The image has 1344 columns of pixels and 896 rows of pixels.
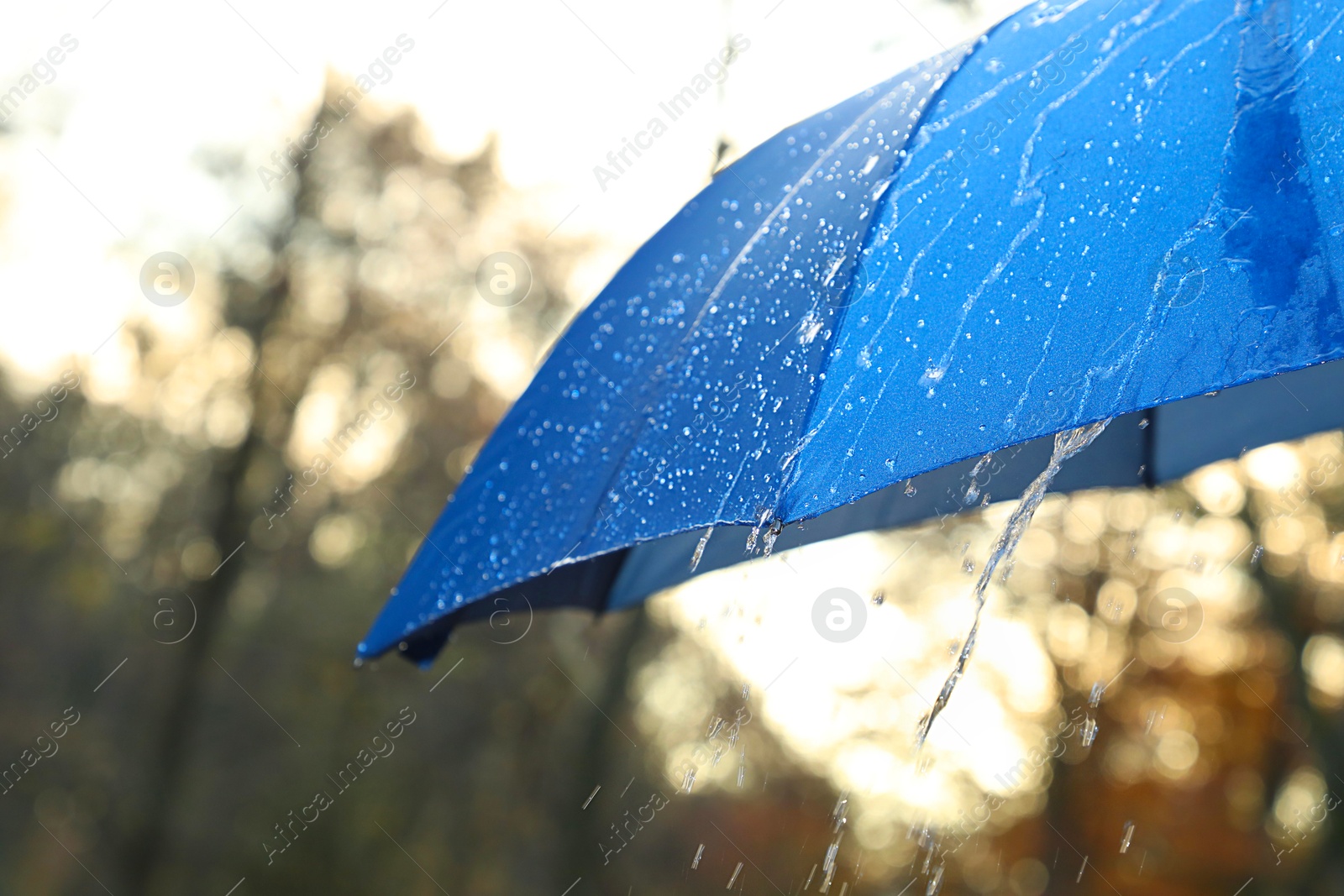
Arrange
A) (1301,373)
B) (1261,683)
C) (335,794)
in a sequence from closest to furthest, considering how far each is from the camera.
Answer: (1301,373) → (1261,683) → (335,794)

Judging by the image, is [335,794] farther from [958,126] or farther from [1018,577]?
[958,126]

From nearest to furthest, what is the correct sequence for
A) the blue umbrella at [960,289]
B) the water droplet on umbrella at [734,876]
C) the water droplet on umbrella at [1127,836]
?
the blue umbrella at [960,289] → the water droplet on umbrella at [1127,836] → the water droplet on umbrella at [734,876]

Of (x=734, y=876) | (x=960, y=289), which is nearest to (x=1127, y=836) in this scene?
(x=734, y=876)

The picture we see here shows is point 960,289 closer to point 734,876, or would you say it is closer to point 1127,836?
point 1127,836

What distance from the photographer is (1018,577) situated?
39.2 ft

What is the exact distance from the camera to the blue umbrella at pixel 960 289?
125cm

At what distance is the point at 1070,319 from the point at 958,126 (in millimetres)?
482

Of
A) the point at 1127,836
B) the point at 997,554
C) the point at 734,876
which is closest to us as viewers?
the point at 997,554

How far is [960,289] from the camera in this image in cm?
142

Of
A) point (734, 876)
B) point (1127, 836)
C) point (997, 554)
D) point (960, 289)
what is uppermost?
point (960, 289)

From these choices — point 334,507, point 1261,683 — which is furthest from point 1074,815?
point 334,507

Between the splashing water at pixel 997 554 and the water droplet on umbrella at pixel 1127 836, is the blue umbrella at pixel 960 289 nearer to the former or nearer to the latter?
the splashing water at pixel 997 554

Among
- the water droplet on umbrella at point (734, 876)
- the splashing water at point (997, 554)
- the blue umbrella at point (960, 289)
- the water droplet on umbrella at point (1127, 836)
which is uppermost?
the blue umbrella at point (960, 289)

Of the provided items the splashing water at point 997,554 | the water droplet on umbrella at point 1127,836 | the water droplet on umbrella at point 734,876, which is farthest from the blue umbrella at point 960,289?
the water droplet on umbrella at point 734,876
